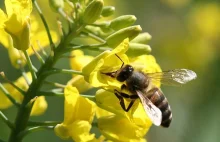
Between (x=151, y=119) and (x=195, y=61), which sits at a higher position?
(x=151, y=119)

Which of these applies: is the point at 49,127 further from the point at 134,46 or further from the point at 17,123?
the point at 134,46

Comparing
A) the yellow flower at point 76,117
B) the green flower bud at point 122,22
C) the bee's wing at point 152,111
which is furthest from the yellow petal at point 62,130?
the green flower bud at point 122,22

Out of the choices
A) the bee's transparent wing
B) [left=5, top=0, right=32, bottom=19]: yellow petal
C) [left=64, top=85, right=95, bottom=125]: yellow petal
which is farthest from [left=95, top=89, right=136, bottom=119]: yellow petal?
[left=5, top=0, right=32, bottom=19]: yellow petal

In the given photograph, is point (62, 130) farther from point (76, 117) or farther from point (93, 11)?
point (93, 11)

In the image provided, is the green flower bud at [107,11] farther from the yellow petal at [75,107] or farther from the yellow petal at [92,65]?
the yellow petal at [75,107]

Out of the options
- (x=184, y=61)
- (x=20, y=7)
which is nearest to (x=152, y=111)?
(x=20, y=7)

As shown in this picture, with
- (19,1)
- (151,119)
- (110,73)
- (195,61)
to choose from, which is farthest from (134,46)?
(195,61)
